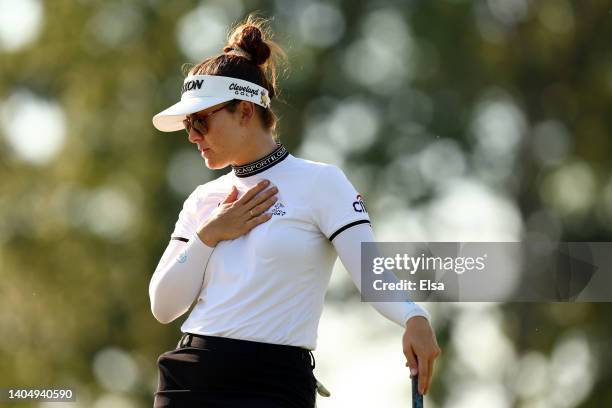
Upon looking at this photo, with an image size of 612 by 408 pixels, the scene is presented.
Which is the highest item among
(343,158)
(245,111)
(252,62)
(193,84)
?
(343,158)

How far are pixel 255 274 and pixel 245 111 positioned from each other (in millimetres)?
738

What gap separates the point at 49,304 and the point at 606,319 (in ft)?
22.2

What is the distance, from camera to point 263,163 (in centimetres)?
592

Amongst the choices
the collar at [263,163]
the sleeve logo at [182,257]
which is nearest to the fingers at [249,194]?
the collar at [263,163]

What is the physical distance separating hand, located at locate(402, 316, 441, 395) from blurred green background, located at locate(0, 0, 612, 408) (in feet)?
35.6

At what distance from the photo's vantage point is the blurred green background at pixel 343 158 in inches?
665

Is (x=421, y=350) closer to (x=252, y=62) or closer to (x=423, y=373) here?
(x=423, y=373)

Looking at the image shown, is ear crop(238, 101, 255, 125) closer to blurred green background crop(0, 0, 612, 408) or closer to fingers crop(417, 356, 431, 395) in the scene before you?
fingers crop(417, 356, 431, 395)

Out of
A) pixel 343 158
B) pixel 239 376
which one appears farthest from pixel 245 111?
pixel 343 158

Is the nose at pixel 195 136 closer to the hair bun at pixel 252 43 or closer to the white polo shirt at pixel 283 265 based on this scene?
the white polo shirt at pixel 283 265

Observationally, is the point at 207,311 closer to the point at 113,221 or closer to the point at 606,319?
the point at 606,319

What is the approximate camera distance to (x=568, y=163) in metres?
17.6

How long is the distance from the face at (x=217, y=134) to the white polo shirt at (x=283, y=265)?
0.25 metres

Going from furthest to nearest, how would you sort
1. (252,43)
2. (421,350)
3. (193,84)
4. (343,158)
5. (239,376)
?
(343,158) → (252,43) → (193,84) → (239,376) → (421,350)
